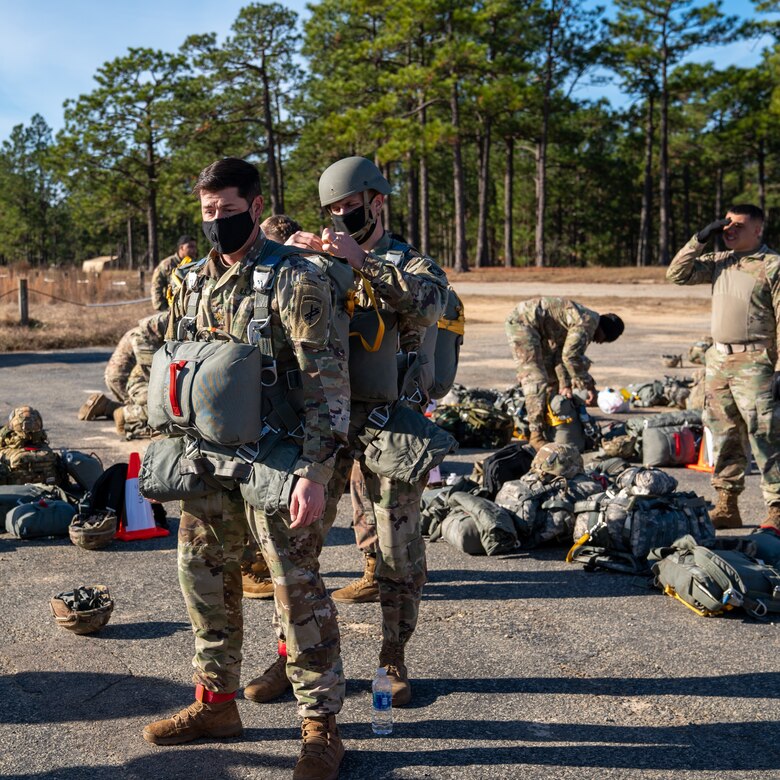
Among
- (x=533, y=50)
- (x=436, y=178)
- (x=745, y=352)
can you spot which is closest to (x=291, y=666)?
(x=745, y=352)

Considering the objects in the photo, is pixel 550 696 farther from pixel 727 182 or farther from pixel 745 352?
pixel 727 182

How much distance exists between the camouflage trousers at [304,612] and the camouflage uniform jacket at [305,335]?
26cm

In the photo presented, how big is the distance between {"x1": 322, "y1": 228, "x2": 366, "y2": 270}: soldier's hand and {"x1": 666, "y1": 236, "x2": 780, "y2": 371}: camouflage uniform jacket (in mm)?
3596

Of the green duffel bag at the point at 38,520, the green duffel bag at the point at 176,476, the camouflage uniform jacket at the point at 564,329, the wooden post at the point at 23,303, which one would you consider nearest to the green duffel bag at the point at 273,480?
the green duffel bag at the point at 176,476

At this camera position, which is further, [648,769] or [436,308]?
[436,308]

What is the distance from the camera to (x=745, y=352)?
259 inches

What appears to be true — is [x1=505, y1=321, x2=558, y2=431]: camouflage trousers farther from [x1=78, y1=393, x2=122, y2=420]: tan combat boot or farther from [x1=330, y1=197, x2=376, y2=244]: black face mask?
[x1=78, y1=393, x2=122, y2=420]: tan combat boot

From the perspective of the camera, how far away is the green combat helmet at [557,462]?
672 centimetres

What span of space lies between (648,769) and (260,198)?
2.58 meters

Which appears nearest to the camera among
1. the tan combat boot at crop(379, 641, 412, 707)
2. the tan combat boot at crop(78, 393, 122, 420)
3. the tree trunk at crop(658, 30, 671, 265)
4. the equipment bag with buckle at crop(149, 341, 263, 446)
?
the equipment bag with buckle at crop(149, 341, 263, 446)

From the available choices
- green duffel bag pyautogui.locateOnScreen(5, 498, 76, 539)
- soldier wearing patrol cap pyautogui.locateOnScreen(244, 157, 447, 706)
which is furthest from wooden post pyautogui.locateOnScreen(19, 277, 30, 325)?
soldier wearing patrol cap pyautogui.locateOnScreen(244, 157, 447, 706)

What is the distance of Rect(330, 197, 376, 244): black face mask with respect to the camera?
414 centimetres

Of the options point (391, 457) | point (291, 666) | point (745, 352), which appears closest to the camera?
point (291, 666)

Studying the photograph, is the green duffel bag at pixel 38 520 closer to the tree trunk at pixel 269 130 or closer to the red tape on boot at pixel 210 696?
the red tape on boot at pixel 210 696
